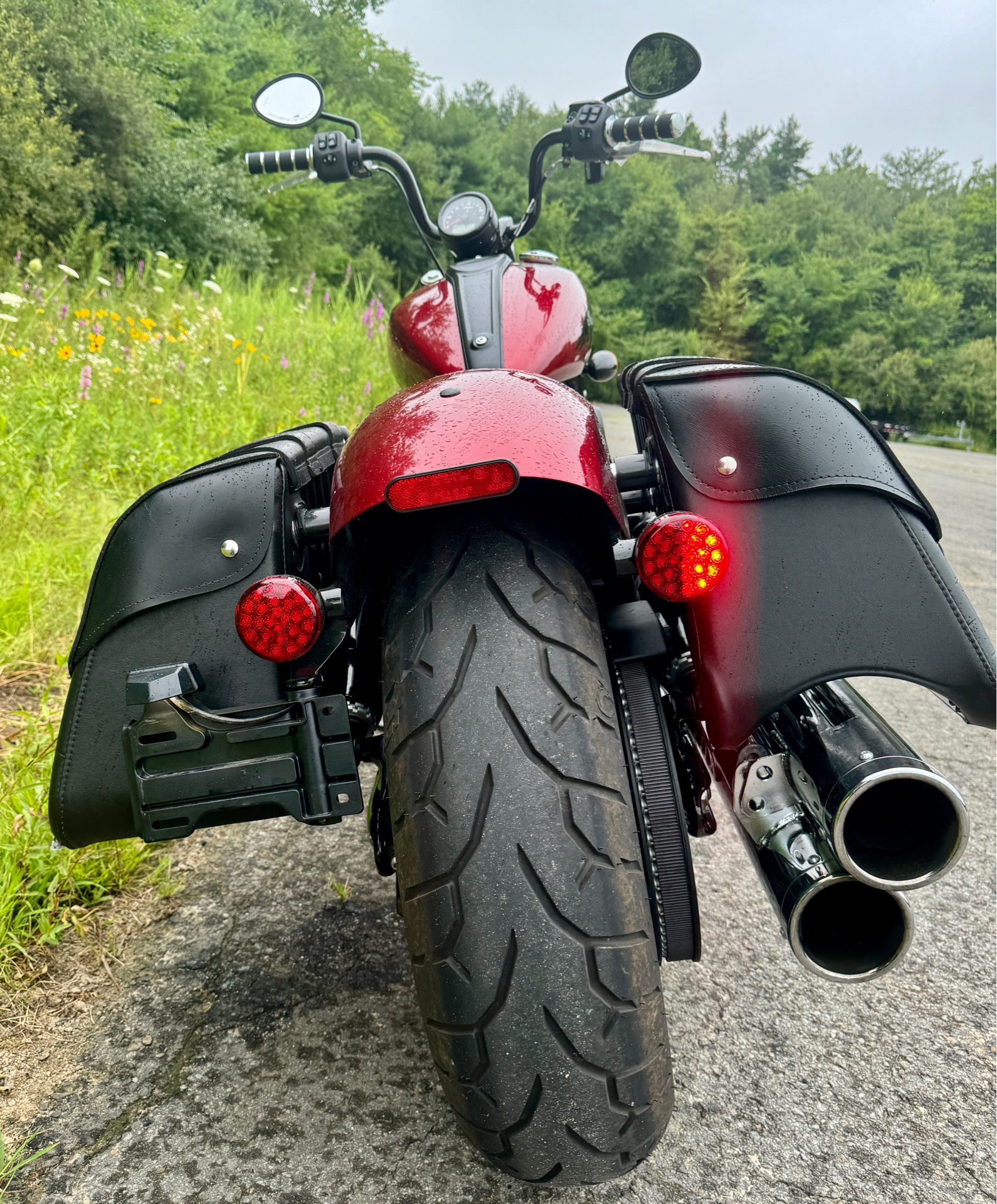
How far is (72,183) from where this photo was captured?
399 inches

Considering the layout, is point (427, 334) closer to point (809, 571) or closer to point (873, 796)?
point (809, 571)

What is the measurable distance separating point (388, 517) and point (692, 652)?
490mm

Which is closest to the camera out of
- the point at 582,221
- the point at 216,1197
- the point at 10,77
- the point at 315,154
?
the point at 216,1197

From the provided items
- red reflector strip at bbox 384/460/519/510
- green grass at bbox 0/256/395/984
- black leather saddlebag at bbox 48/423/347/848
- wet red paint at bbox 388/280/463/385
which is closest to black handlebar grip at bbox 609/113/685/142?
wet red paint at bbox 388/280/463/385

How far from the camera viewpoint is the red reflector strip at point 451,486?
0.99 m

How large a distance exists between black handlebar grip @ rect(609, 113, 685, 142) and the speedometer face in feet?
1.63

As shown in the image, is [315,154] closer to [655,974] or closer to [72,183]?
[655,974]

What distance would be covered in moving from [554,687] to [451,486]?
0.28 m

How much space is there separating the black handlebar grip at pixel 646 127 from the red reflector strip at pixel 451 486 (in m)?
1.82

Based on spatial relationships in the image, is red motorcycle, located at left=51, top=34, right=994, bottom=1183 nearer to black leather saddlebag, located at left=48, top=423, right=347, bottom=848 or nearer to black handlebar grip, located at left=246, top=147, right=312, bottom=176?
black leather saddlebag, located at left=48, top=423, right=347, bottom=848

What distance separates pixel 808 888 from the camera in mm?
1004

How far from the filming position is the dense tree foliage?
1079 cm

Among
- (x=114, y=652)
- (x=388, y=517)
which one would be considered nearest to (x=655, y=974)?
(x=388, y=517)

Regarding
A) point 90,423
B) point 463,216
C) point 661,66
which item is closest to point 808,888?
point 463,216
